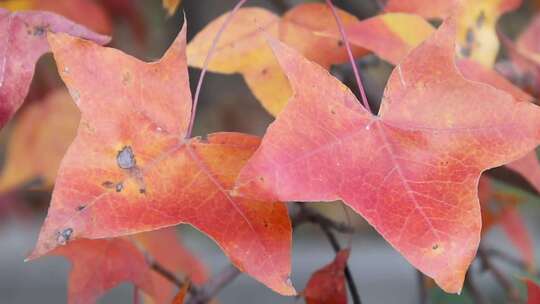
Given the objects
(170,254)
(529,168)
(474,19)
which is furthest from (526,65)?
(170,254)

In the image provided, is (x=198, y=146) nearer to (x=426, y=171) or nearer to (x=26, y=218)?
(x=426, y=171)

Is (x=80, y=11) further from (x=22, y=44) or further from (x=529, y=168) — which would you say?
(x=529, y=168)

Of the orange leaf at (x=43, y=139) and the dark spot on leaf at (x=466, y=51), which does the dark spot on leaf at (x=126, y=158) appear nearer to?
the dark spot on leaf at (x=466, y=51)

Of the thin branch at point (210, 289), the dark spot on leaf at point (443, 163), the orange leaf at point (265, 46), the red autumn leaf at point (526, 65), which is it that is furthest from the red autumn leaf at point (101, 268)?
the red autumn leaf at point (526, 65)

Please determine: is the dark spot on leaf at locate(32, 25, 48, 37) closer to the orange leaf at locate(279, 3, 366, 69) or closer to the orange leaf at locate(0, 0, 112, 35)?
the orange leaf at locate(279, 3, 366, 69)

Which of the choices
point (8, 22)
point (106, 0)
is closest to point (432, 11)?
point (8, 22)

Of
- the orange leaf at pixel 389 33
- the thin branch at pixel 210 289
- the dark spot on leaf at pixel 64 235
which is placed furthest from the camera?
the thin branch at pixel 210 289

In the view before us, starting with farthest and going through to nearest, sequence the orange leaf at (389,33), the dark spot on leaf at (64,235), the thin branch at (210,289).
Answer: the thin branch at (210,289)
the orange leaf at (389,33)
the dark spot on leaf at (64,235)

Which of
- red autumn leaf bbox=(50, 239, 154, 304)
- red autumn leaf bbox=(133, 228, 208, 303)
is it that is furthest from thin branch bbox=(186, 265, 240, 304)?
red autumn leaf bbox=(133, 228, 208, 303)

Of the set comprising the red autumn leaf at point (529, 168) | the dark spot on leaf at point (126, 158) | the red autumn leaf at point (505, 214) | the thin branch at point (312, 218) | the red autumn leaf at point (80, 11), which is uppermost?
the dark spot on leaf at point (126, 158)
